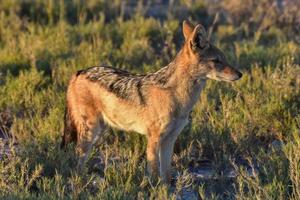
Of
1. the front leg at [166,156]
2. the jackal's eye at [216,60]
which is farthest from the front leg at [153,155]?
the jackal's eye at [216,60]

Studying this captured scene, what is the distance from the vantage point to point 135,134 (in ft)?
22.9

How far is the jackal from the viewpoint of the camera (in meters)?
6.00

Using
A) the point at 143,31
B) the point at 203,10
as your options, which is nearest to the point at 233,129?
the point at 143,31

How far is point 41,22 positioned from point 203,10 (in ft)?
11.2

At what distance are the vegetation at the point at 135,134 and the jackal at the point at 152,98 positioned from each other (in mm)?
215

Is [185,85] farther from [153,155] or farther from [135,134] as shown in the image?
[135,134]

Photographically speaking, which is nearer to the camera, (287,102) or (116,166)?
(116,166)

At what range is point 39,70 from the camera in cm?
920

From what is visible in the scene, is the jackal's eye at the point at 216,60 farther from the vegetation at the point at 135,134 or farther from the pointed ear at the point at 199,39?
the vegetation at the point at 135,134

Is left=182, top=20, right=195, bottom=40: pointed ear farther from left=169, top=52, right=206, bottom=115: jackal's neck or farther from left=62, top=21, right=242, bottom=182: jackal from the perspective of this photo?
left=169, top=52, right=206, bottom=115: jackal's neck

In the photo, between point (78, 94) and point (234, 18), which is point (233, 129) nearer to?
point (78, 94)

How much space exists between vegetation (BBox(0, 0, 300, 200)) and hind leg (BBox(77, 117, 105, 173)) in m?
0.09

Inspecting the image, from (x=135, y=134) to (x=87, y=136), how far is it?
0.79m

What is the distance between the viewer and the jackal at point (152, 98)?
600cm
